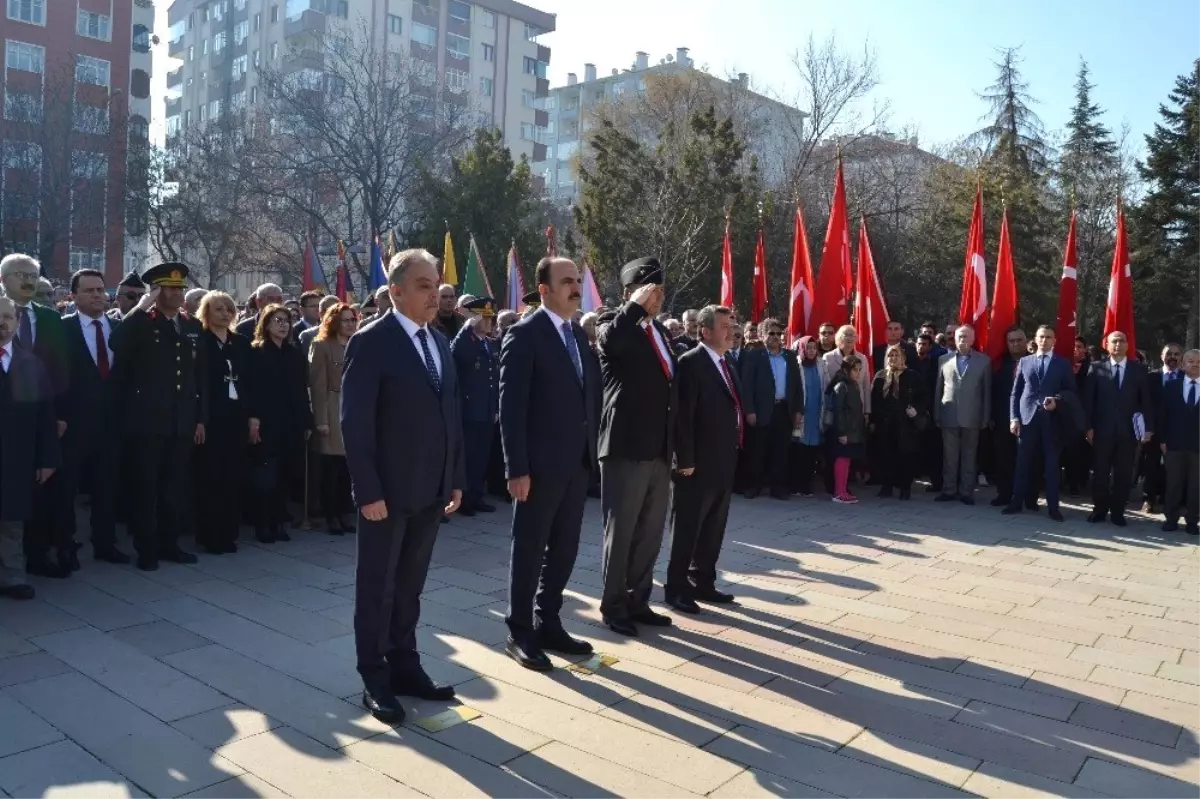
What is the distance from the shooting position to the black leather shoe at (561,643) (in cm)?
542

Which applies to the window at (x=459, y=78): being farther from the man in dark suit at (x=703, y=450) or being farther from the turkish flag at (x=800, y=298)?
the man in dark suit at (x=703, y=450)

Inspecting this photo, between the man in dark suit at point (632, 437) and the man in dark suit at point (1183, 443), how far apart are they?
23.3ft

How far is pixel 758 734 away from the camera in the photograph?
446 cm

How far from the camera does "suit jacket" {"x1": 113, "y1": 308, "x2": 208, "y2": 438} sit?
7016mm

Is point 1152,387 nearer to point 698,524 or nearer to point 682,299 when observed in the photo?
point 698,524

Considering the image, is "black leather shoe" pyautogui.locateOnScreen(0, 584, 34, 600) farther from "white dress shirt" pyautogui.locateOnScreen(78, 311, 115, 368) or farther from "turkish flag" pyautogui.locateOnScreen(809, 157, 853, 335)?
"turkish flag" pyautogui.locateOnScreen(809, 157, 853, 335)

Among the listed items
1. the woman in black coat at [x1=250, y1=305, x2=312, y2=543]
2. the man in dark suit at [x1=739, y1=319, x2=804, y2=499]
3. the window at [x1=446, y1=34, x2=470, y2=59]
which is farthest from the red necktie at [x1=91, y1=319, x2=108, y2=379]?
the window at [x1=446, y1=34, x2=470, y2=59]

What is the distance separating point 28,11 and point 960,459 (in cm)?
5522

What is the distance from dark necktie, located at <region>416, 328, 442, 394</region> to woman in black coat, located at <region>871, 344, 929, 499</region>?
8.53m

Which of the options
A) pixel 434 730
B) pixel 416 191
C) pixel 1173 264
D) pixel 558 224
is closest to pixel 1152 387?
pixel 434 730

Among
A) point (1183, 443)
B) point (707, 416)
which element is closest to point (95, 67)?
point (1183, 443)

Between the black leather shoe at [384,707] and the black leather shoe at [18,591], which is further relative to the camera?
the black leather shoe at [18,591]

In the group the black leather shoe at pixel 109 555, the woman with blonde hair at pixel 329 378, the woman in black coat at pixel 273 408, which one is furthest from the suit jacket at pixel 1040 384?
the black leather shoe at pixel 109 555

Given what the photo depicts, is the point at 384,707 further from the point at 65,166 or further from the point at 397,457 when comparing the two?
the point at 65,166
